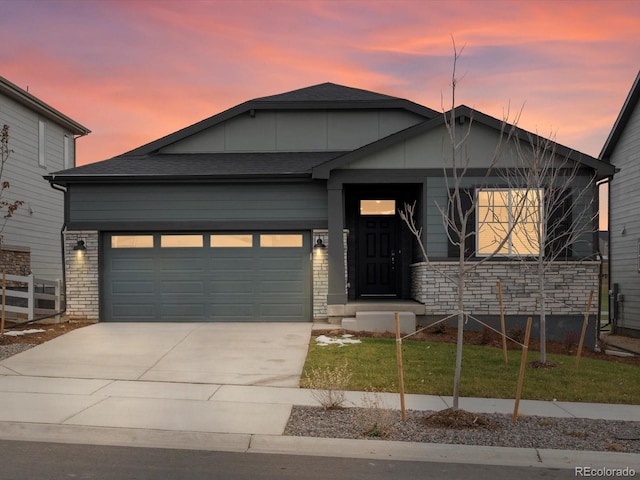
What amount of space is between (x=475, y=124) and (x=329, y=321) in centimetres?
617

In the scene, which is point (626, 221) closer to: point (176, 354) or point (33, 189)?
point (176, 354)

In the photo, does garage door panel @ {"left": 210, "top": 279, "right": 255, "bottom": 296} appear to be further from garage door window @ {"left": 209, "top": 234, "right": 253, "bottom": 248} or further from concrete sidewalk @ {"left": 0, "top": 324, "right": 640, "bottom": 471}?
concrete sidewalk @ {"left": 0, "top": 324, "right": 640, "bottom": 471}

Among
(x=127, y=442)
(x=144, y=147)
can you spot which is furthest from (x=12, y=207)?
(x=127, y=442)

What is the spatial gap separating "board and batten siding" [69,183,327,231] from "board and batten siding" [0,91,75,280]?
20.6 ft

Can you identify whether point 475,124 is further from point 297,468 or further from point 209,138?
point 297,468

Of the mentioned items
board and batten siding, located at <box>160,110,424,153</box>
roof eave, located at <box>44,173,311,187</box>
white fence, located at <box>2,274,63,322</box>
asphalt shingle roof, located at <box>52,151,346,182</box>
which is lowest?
white fence, located at <box>2,274,63,322</box>

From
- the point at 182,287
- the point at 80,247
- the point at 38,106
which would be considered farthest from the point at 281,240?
the point at 38,106

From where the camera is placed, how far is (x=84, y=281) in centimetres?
1516

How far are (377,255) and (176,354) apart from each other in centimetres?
727

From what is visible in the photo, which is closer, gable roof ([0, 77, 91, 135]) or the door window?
the door window

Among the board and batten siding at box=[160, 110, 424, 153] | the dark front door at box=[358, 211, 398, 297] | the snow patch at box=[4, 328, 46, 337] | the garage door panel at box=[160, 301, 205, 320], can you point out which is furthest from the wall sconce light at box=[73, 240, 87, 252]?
the dark front door at box=[358, 211, 398, 297]

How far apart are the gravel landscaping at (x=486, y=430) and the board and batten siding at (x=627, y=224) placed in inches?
538

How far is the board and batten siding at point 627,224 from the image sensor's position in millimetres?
19062

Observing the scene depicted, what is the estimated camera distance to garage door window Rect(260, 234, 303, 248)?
15.3 m
